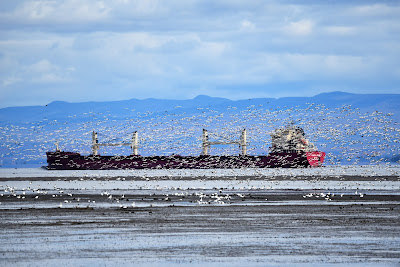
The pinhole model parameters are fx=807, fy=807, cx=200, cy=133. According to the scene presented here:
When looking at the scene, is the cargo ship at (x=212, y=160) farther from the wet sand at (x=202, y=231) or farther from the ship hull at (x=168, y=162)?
the wet sand at (x=202, y=231)

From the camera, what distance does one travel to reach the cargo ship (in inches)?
6014

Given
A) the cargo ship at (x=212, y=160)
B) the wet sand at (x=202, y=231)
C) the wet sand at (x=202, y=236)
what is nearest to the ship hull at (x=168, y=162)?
the cargo ship at (x=212, y=160)

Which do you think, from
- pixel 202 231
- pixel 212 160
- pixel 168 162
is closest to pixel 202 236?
pixel 202 231

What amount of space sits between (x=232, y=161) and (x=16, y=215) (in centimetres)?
11786

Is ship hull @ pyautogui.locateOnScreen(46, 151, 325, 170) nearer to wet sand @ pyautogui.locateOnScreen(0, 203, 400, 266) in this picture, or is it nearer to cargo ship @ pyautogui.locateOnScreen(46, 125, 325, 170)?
cargo ship @ pyautogui.locateOnScreen(46, 125, 325, 170)

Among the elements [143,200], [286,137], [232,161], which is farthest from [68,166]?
[143,200]

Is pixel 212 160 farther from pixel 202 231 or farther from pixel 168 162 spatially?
pixel 202 231

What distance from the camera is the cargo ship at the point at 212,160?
152750 millimetres

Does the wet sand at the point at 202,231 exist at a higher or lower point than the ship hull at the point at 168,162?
higher

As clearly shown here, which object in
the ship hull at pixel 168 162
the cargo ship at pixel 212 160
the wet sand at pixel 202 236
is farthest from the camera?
the ship hull at pixel 168 162

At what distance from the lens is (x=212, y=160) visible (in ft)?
532

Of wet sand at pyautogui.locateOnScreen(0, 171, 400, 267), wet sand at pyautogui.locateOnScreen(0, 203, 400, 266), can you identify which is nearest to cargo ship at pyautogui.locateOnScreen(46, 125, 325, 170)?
wet sand at pyautogui.locateOnScreen(0, 171, 400, 267)

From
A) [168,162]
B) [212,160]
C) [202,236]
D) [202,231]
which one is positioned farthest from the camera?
[168,162]

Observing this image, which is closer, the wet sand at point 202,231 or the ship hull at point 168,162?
the wet sand at point 202,231
